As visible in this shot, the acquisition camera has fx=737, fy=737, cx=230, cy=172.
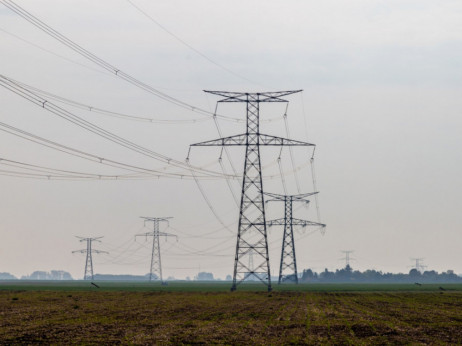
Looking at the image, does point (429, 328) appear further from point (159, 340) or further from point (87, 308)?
point (87, 308)

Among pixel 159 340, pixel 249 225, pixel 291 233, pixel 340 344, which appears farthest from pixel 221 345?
pixel 291 233

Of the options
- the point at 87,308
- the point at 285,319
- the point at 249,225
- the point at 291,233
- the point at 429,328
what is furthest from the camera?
the point at 291,233

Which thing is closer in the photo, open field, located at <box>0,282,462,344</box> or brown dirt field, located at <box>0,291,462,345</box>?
brown dirt field, located at <box>0,291,462,345</box>

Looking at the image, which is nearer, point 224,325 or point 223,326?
point 223,326

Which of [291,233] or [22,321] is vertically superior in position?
[291,233]

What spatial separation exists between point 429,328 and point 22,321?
24043 millimetres

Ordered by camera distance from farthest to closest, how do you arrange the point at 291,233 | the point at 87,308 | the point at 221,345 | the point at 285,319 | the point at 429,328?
the point at 291,233 < the point at 87,308 < the point at 285,319 < the point at 429,328 < the point at 221,345

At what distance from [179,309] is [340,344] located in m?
27.8

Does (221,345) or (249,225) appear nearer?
(221,345)

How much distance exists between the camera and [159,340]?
34.7 metres

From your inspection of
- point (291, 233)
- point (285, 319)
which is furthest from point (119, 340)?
point (291, 233)

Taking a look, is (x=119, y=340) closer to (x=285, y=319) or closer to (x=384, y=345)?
(x=384, y=345)

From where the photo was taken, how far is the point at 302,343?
112ft

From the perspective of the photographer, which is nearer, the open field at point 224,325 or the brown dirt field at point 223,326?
the brown dirt field at point 223,326
